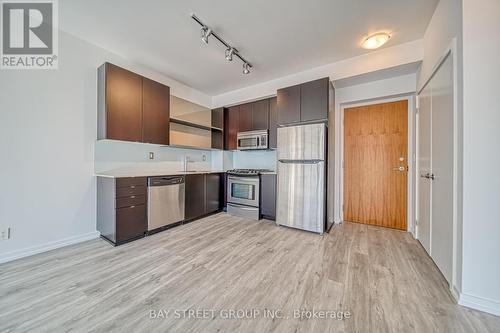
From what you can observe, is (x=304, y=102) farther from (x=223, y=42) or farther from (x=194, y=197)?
(x=194, y=197)

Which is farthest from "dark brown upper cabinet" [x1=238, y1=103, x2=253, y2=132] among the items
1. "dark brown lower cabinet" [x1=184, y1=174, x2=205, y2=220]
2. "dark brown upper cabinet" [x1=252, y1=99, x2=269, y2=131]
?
"dark brown lower cabinet" [x1=184, y1=174, x2=205, y2=220]

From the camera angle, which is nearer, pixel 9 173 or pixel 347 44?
pixel 9 173

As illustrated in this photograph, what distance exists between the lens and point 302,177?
2941 mm

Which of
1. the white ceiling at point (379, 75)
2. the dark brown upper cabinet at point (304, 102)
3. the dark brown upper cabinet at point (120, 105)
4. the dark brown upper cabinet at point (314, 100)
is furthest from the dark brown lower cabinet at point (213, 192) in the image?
the white ceiling at point (379, 75)

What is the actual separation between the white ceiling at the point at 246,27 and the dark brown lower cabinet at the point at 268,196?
197 cm

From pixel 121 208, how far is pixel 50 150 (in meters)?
1.07

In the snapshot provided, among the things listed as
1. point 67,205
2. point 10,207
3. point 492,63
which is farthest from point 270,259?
point 10,207

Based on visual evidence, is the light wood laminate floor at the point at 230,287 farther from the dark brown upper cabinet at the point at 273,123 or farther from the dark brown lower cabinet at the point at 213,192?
the dark brown upper cabinet at the point at 273,123

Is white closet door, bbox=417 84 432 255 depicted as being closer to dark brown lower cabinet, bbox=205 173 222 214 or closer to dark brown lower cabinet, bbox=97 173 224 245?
dark brown lower cabinet, bbox=205 173 222 214

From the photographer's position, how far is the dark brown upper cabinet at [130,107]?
2.46 m

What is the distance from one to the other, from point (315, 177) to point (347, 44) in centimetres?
189

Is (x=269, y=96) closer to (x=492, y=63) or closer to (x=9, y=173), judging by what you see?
(x=492, y=63)

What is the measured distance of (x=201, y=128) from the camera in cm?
412

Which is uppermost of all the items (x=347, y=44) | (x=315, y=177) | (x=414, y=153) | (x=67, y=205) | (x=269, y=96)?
(x=347, y=44)
